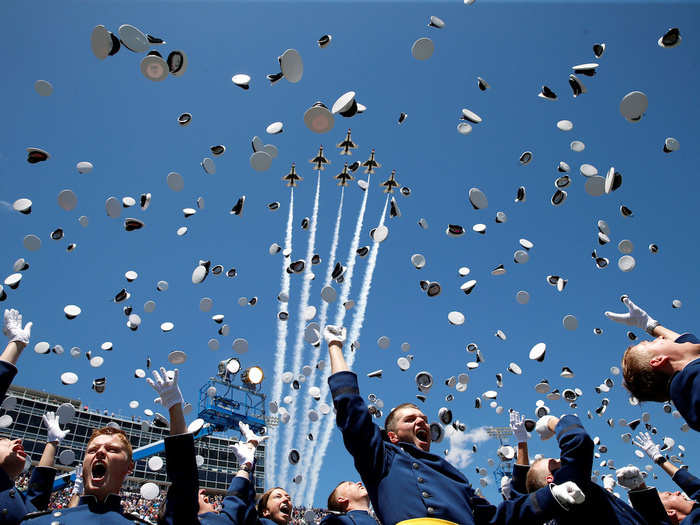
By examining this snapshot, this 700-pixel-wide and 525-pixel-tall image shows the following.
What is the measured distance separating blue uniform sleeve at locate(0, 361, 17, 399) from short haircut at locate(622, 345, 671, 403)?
4645 millimetres

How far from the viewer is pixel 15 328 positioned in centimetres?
429

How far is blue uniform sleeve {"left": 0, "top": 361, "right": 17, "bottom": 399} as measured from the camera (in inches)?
135

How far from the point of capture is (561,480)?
3.30 m

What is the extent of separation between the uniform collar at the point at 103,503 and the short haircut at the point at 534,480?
3.89 meters

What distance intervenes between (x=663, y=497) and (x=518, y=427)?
2549 mm

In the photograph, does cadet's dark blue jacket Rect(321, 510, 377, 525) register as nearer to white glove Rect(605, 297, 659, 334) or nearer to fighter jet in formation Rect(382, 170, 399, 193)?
white glove Rect(605, 297, 659, 334)

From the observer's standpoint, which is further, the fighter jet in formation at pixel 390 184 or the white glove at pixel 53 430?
the fighter jet in formation at pixel 390 184

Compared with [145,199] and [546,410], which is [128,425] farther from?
[546,410]

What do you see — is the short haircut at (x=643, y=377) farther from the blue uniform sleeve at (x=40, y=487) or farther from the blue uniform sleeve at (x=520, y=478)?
the blue uniform sleeve at (x=40, y=487)

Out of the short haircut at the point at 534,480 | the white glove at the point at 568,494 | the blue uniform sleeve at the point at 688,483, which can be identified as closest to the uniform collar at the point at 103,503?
the white glove at the point at 568,494

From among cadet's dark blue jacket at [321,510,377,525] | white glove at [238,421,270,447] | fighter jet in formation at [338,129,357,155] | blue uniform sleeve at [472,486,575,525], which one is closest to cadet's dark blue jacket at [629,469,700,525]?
blue uniform sleeve at [472,486,575,525]

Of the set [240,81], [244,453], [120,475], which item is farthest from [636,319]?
[240,81]

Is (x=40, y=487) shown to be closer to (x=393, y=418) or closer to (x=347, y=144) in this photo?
(x=393, y=418)

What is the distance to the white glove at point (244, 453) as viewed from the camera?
476 cm
